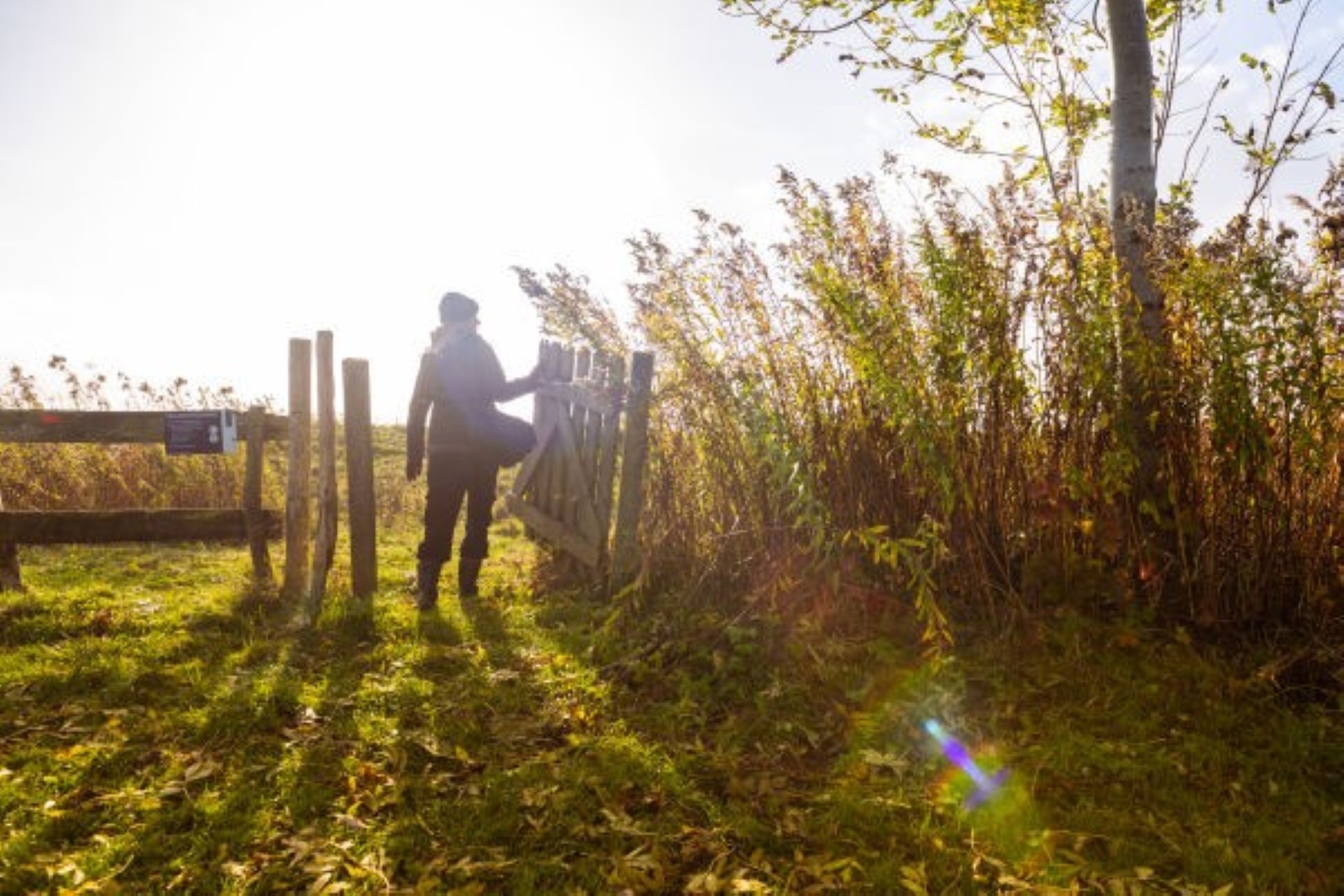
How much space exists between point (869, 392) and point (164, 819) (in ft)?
12.9

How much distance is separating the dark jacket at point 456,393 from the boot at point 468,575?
0.93m

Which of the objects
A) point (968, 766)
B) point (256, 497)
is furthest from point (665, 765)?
point (256, 497)

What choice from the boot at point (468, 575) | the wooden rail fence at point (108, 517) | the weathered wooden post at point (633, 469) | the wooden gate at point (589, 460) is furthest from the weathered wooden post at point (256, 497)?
the weathered wooden post at point (633, 469)

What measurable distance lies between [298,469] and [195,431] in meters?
0.93

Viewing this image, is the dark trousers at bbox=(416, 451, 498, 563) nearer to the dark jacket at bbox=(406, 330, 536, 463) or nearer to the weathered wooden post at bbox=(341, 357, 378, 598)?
the dark jacket at bbox=(406, 330, 536, 463)

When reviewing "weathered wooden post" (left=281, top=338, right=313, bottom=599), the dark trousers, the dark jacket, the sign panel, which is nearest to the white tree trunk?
the dark jacket

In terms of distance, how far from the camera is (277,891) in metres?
2.94

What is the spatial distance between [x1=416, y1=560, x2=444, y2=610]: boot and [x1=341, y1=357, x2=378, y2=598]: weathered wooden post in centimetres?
36

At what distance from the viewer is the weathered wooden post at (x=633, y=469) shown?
19.4ft

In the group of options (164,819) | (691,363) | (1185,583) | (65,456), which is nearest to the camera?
(164,819)

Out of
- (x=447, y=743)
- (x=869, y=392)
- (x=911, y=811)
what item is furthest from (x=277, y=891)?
(x=869, y=392)

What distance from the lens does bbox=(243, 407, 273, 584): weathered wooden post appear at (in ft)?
22.3

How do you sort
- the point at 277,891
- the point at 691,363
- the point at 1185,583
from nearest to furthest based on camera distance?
the point at 277,891, the point at 1185,583, the point at 691,363

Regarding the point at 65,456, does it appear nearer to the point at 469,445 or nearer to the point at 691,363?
the point at 469,445
